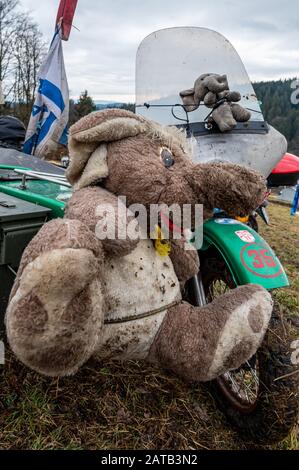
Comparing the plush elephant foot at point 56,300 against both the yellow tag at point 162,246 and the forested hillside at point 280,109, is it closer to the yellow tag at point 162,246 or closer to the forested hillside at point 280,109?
the yellow tag at point 162,246

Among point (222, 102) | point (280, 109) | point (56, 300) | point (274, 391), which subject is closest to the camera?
point (56, 300)

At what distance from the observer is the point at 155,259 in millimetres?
1114

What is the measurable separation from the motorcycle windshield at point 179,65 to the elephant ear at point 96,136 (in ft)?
3.36

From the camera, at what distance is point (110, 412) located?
143 cm

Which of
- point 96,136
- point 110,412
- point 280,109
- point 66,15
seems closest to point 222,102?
point 96,136

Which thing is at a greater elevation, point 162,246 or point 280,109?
point 280,109

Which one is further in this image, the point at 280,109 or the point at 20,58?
the point at 280,109

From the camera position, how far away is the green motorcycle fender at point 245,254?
1243 millimetres

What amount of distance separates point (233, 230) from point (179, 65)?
3.85 feet

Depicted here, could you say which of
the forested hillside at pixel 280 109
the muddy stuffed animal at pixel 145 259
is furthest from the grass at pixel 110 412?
the forested hillside at pixel 280 109

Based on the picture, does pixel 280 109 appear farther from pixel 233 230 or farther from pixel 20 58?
pixel 233 230

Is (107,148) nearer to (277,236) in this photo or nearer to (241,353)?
(241,353)

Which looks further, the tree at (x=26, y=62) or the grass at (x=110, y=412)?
the tree at (x=26, y=62)
